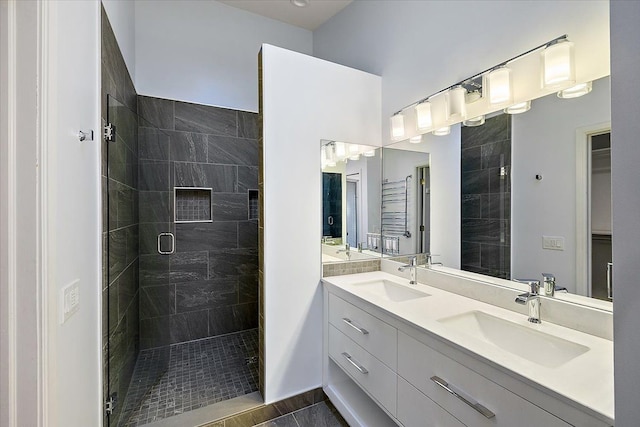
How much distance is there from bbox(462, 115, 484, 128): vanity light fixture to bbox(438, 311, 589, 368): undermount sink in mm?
1085

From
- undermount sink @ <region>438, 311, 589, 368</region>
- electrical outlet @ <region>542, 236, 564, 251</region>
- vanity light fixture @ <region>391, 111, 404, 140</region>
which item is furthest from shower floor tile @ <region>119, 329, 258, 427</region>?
vanity light fixture @ <region>391, 111, 404, 140</region>

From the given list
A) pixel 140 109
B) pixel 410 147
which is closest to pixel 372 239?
pixel 410 147

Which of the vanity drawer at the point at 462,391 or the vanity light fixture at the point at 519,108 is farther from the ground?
the vanity light fixture at the point at 519,108

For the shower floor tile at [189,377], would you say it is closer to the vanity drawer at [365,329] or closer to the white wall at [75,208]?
the white wall at [75,208]

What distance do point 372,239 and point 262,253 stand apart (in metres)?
0.97

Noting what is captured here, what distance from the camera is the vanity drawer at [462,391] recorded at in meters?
0.91

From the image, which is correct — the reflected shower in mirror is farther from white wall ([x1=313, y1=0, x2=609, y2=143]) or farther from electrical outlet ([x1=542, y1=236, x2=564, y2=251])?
electrical outlet ([x1=542, y1=236, x2=564, y2=251])

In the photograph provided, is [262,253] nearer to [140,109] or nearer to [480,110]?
[480,110]

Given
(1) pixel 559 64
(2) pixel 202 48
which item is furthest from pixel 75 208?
(2) pixel 202 48

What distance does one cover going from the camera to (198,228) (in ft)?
9.89

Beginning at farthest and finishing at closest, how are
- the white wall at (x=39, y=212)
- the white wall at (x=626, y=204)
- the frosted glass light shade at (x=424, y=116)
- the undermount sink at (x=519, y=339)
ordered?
1. the frosted glass light shade at (x=424, y=116)
2. the undermount sink at (x=519, y=339)
3. the white wall at (x=39, y=212)
4. the white wall at (x=626, y=204)

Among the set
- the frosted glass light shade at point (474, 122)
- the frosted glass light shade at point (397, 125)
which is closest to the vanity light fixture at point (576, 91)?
the frosted glass light shade at point (474, 122)

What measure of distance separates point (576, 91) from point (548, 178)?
40cm

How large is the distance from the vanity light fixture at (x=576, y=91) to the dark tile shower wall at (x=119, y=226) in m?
2.32
